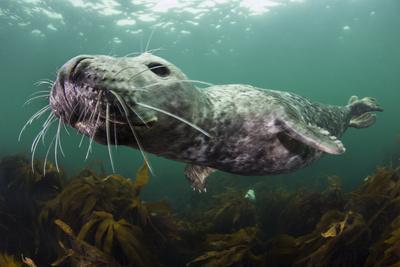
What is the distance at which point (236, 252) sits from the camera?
3.53 meters

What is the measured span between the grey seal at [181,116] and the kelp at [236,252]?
31.0 inches

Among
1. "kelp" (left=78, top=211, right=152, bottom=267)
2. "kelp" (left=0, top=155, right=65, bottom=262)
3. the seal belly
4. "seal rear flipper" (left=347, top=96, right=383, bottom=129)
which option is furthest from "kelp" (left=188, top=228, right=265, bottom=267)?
"seal rear flipper" (left=347, top=96, right=383, bottom=129)

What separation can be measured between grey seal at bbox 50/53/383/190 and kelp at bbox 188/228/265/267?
2.58 feet

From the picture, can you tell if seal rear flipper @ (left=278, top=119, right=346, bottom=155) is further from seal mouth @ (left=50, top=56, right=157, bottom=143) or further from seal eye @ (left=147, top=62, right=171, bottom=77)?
seal mouth @ (left=50, top=56, right=157, bottom=143)

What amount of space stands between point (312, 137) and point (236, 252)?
1469 mm

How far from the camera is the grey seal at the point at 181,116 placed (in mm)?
1948

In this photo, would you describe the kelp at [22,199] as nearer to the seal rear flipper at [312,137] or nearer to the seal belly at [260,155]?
the seal belly at [260,155]

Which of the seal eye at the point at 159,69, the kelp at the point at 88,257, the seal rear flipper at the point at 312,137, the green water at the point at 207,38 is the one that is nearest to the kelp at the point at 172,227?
the kelp at the point at 88,257

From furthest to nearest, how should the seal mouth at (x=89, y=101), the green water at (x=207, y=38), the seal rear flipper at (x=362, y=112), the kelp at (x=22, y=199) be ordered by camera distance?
the green water at (x=207, y=38), the seal rear flipper at (x=362, y=112), the kelp at (x=22, y=199), the seal mouth at (x=89, y=101)

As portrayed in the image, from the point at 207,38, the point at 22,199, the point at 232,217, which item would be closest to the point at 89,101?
the point at 232,217

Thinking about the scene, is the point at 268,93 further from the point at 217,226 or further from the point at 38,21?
the point at 38,21

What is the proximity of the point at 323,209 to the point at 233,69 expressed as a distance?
127 ft

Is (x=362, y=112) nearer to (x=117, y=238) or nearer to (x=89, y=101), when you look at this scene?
(x=117, y=238)

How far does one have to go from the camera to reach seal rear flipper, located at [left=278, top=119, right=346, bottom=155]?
278cm
